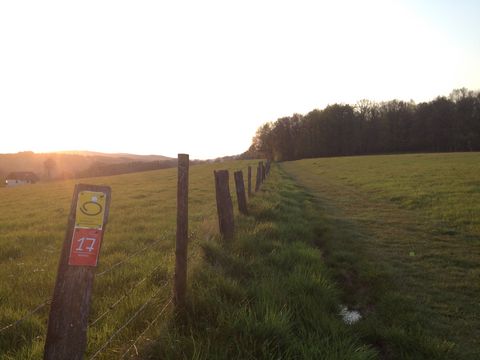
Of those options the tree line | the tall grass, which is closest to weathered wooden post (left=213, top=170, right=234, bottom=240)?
the tall grass

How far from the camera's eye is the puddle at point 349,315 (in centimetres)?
475

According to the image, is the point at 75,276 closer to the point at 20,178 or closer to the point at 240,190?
the point at 240,190

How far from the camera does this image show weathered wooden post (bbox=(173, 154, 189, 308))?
4.27 meters

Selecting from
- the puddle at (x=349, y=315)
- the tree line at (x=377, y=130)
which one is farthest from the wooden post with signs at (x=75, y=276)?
the tree line at (x=377, y=130)

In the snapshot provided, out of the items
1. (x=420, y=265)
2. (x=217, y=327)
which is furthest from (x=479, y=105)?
(x=217, y=327)

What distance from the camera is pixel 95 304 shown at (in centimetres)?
470

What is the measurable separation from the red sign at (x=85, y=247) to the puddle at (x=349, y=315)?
3.46m

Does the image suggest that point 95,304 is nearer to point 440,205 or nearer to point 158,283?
point 158,283

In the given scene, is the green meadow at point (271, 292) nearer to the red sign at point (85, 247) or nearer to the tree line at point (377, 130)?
the red sign at point (85, 247)

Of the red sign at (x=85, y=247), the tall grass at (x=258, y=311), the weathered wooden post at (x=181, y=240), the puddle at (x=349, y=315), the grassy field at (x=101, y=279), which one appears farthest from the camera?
the puddle at (x=349, y=315)

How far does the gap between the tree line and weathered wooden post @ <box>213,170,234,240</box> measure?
84059 millimetres

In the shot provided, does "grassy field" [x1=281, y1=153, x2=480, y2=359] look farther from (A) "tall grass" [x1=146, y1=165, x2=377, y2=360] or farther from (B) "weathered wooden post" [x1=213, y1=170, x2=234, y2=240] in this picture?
(B) "weathered wooden post" [x1=213, y1=170, x2=234, y2=240]

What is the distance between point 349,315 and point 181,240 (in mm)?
2596

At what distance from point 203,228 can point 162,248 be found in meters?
1.03
